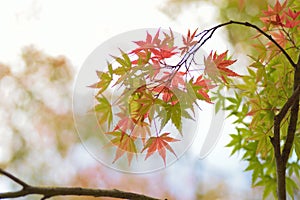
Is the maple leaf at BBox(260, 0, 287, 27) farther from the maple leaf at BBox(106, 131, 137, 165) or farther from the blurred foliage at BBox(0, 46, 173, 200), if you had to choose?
the blurred foliage at BBox(0, 46, 173, 200)

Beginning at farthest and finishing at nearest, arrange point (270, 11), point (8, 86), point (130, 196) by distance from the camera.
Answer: point (8, 86) → point (270, 11) → point (130, 196)

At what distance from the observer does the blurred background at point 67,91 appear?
84.0 inches

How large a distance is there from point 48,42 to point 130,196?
6.35 feet

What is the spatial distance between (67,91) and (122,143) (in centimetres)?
180

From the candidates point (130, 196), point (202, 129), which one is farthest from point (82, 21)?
point (130, 196)

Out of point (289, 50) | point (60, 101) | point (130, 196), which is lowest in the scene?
point (130, 196)

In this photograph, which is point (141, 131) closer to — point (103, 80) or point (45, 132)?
point (103, 80)

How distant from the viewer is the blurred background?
213 centimetres

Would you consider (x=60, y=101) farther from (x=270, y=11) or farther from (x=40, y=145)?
(x=270, y=11)

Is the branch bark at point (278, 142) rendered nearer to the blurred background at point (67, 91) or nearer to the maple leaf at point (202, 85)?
the maple leaf at point (202, 85)

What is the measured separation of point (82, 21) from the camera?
7.27ft

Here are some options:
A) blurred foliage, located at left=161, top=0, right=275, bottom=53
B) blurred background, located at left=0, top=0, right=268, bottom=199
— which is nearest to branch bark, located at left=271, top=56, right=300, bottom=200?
blurred foliage, located at left=161, top=0, right=275, bottom=53

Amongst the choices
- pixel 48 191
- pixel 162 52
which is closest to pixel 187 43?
pixel 162 52

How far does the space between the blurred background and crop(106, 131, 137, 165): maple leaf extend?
1470 millimetres
